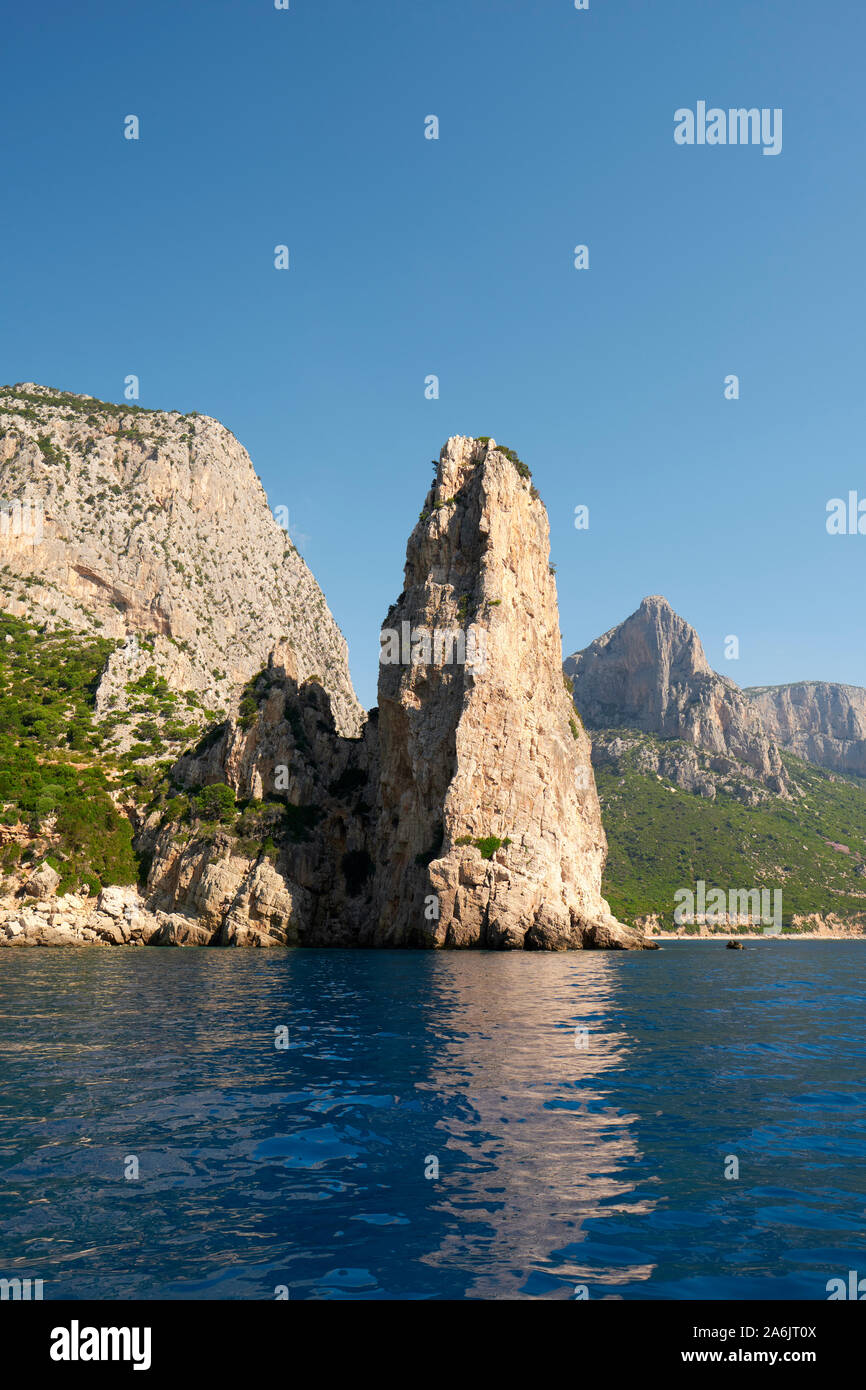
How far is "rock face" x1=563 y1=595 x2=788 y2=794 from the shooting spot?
535 ft

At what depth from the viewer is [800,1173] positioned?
1030cm

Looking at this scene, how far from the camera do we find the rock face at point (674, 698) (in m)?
163

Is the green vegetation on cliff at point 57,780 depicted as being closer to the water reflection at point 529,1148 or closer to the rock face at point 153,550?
the rock face at point 153,550

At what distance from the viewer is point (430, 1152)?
11.2 m

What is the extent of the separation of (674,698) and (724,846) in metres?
58.2

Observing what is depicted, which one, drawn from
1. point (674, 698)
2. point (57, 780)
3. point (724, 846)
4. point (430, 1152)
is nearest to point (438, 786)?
point (57, 780)

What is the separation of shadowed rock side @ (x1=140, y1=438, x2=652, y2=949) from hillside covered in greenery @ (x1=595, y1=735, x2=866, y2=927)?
4474cm

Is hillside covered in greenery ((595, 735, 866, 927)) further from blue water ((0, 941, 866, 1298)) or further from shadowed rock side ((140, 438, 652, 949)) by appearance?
blue water ((0, 941, 866, 1298))

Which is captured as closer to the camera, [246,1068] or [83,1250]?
[83,1250]
